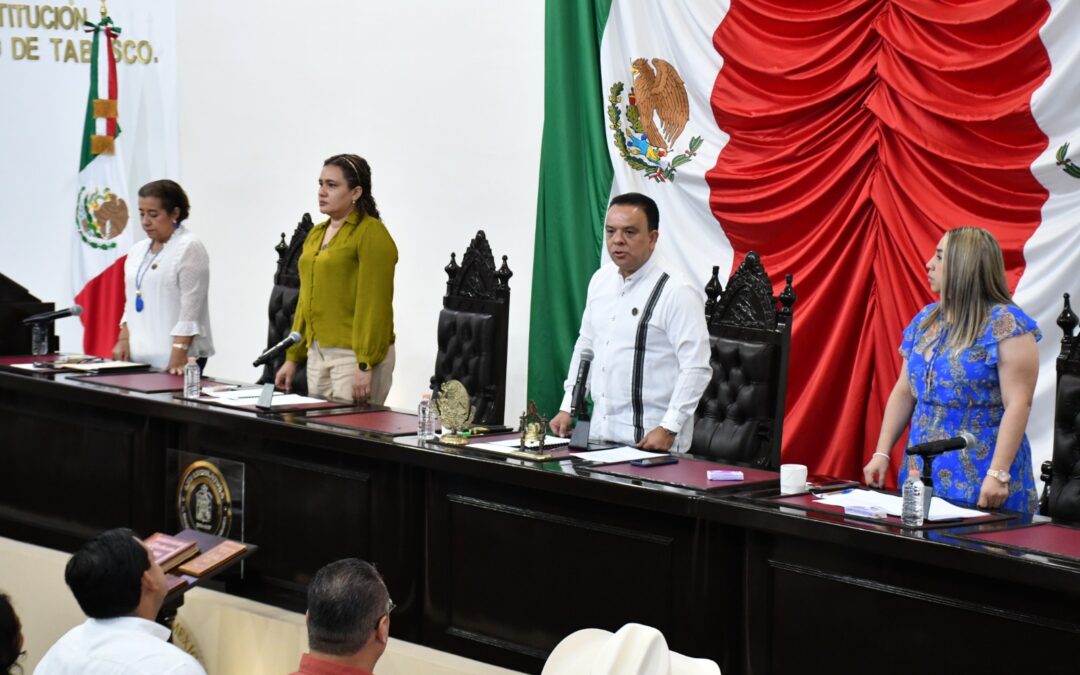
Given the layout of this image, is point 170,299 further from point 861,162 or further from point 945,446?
point 945,446

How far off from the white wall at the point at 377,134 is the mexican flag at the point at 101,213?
15.9 inches

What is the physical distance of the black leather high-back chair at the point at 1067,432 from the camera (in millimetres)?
3473

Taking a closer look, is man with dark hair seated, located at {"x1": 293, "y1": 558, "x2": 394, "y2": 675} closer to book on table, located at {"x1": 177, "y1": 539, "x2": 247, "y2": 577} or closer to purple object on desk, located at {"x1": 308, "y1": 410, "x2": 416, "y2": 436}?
book on table, located at {"x1": 177, "y1": 539, "x2": 247, "y2": 577}

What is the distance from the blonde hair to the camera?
3.28 metres

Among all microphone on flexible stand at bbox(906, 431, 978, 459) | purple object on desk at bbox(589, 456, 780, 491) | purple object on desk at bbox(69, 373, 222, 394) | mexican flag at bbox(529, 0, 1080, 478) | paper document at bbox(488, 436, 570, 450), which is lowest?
purple object on desk at bbox(589, 456, 780, 491)

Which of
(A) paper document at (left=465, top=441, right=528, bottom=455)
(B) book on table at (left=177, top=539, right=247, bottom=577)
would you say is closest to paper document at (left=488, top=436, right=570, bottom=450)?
(A) paper document at (left=465, top=441, right=528, bottom=455)

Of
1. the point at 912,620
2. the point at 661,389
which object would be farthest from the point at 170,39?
the point at 912,620

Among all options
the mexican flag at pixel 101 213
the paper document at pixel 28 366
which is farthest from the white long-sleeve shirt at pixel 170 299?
the mexican flag at pixel 101 213

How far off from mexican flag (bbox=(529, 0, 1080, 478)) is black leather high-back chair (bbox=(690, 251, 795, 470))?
0.95m

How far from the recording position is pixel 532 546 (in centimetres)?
339

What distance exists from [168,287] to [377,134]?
215cm

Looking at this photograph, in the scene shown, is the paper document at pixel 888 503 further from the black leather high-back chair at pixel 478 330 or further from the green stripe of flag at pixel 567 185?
the green stripe of flag at pixel 567 185

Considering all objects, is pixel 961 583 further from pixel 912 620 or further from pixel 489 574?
pixel 489 574

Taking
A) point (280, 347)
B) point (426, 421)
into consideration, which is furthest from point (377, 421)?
point (280, 347)
